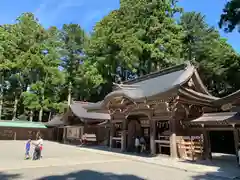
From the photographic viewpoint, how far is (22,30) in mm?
38125

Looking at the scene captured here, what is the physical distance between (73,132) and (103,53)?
1410cm

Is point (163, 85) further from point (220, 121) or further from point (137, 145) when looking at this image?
point (137, 145)

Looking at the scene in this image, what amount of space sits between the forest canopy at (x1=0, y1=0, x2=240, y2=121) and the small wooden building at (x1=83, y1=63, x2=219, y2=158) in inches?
414

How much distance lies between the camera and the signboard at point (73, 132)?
27.1m

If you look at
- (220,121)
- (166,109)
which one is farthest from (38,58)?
(220,121)

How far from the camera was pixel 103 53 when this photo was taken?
3609 centimetres

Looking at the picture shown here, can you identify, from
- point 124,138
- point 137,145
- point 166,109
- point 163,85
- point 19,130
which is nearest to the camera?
point 166,109

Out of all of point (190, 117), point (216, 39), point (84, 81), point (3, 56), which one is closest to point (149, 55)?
point (216, 39)

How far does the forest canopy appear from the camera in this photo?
101 feet

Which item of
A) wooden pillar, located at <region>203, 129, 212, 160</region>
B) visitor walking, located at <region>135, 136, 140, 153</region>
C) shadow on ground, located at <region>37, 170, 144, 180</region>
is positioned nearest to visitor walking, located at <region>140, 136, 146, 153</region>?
visitor walking, located at <region>135, 136, 140, 153</region>

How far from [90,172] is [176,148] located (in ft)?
21.0

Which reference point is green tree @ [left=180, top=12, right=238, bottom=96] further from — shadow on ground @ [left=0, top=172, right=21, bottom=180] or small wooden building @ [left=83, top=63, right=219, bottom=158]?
shadow on ground @ [left=0, top=172, right=21, bottom=180]

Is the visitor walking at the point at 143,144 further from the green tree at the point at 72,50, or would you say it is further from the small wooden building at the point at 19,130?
the green tree at the point at 72,50

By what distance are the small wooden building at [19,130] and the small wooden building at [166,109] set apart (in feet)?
65.2
